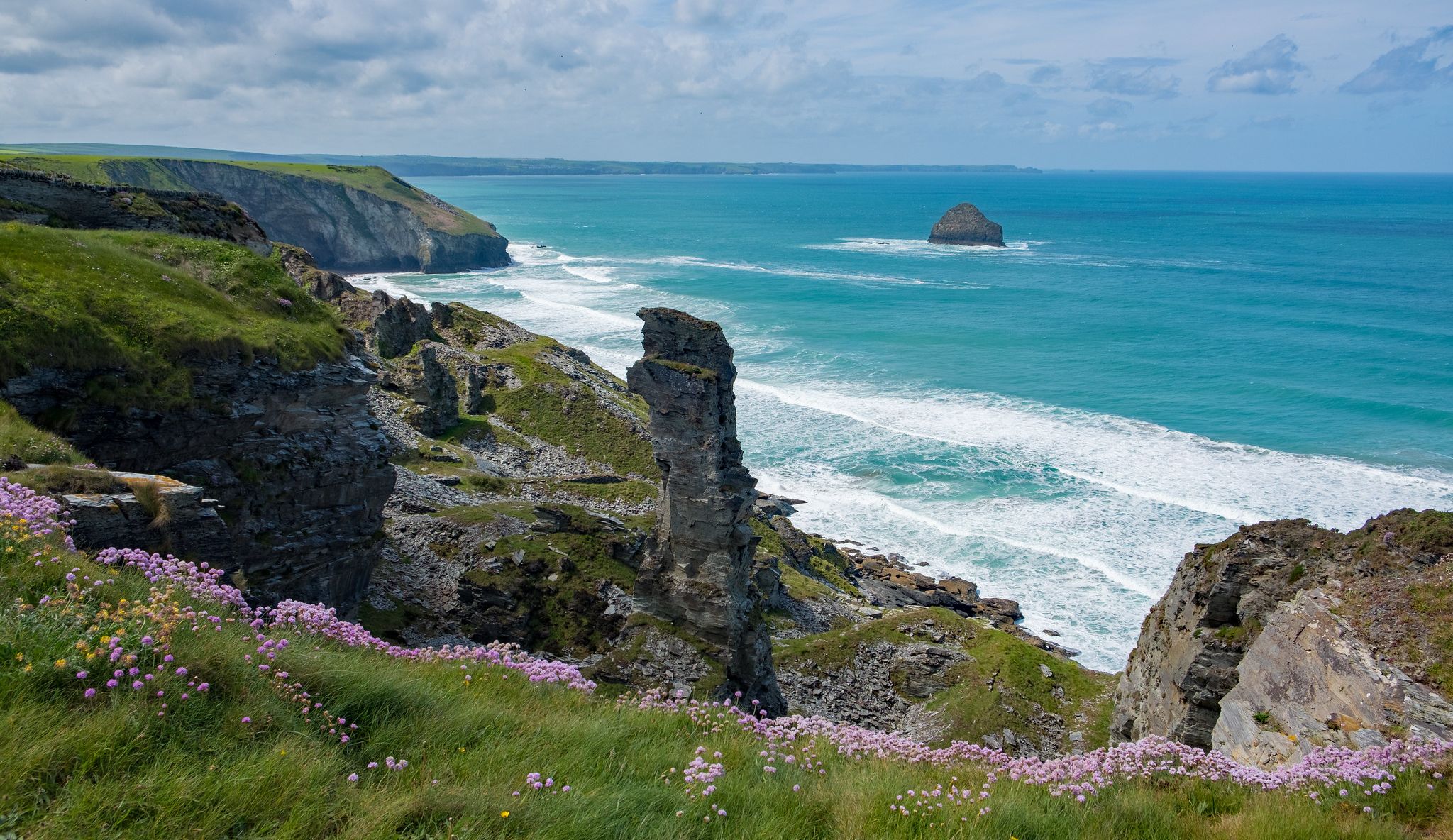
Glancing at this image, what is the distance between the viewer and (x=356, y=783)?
24.6 feet

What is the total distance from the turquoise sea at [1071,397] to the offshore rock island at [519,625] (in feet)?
Result: 25.3

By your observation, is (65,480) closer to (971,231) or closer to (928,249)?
(928,249)

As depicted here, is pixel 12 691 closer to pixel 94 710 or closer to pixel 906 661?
pixel 94 710

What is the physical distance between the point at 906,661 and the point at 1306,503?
3676 centimetres

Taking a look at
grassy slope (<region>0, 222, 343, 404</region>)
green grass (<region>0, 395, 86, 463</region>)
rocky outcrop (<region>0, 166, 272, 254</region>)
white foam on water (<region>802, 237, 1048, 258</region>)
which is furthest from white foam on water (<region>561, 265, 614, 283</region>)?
green grass (<region>0, 395, 86, 463</region>)

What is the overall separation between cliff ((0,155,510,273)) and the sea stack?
332ft

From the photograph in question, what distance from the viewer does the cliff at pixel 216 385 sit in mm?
21328

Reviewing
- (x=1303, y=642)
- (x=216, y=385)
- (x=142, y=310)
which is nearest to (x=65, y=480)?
(x=216, y=385)

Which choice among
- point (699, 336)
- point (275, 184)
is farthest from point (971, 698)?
point (275, 184)

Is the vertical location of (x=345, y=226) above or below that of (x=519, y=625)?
above

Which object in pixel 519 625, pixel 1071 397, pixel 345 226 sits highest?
pixel 345 226

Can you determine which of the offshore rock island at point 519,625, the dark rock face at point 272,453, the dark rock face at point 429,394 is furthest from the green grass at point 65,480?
the dark rock face at point 429,394

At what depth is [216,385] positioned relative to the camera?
→ 23578 millimetres

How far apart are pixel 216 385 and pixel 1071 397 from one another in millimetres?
72117
